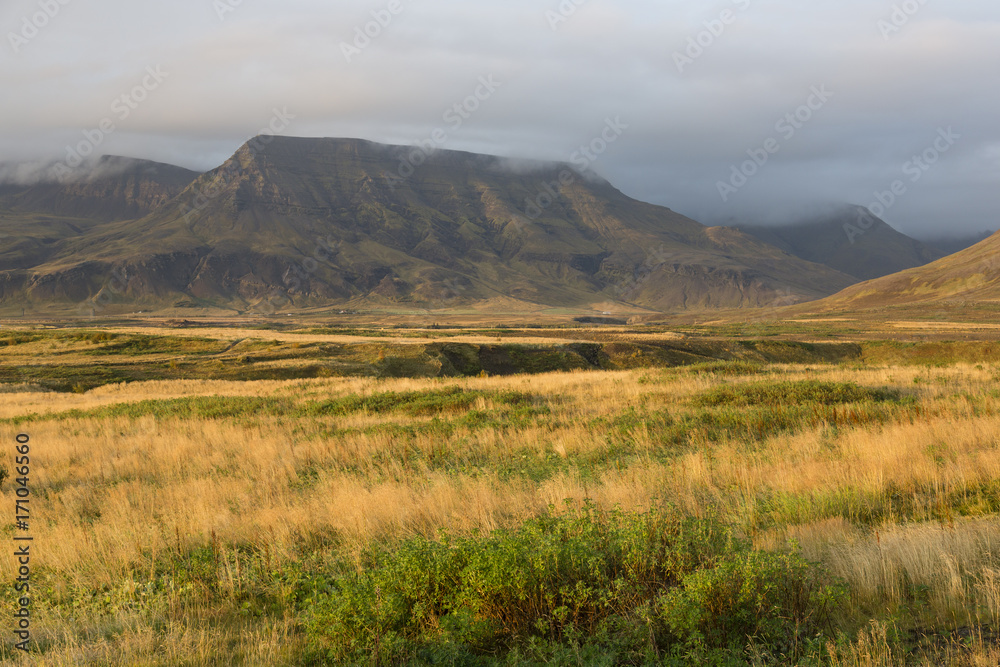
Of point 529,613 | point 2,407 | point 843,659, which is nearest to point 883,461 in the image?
point 843,659

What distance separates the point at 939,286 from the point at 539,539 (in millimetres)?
190110

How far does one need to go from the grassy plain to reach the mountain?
15530 cm

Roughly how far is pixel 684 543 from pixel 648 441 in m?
6.09

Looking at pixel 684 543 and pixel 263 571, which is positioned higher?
pixel 684 543

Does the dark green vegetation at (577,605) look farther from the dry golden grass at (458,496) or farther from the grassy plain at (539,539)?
the dry golden grass at (458,496)

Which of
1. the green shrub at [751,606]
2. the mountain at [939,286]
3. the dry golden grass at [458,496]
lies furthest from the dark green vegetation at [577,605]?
the mountain at [939,286]

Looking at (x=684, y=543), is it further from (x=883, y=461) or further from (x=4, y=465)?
(x=4, y=465)

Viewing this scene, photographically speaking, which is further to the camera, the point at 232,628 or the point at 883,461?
the point at 883,461

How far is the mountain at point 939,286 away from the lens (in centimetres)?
14562

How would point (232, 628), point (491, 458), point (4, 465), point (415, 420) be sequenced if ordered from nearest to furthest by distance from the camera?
1. point (232, 628)
2. point (491, 458)
3. point (4, 465)
4. point (415, 420)

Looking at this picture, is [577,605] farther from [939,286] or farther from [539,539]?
[939,286]

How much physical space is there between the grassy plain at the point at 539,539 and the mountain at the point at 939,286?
510 ft

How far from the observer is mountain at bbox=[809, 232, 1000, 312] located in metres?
146

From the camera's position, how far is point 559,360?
49.8m
